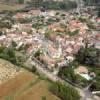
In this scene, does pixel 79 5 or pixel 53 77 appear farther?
pixel 79 5

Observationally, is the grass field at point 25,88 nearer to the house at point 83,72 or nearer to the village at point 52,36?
the village at point 52,36

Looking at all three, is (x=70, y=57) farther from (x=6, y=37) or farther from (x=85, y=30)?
(x=85, y=30)

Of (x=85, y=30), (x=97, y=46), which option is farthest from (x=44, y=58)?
(x=85, y=30)

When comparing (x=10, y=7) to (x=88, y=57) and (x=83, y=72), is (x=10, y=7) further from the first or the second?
(x=83, y=72)

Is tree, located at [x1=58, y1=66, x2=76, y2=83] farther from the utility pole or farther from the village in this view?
the utility pole

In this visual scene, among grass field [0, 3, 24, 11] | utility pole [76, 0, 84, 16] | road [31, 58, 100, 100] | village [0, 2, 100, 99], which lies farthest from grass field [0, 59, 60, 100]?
grass field [0, 3, 24, 11]

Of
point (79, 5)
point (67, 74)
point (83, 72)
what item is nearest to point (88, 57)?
point (83, 72)

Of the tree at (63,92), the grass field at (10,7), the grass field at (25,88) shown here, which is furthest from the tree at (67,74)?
the grass field at (10,7)

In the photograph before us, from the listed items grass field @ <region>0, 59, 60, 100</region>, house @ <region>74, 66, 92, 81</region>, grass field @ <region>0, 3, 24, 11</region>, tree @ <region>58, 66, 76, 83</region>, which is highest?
grass field @ <region>0, 59, 60, 100</region>

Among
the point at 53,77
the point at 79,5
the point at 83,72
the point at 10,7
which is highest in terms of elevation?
the point at 53,77
